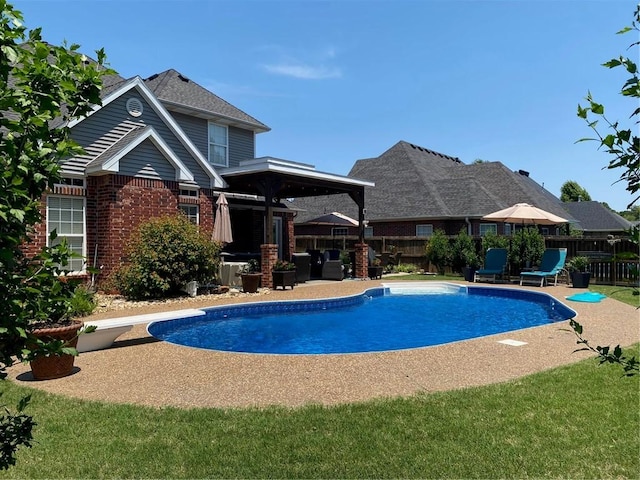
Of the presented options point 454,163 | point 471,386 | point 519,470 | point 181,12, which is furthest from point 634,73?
point 454,163

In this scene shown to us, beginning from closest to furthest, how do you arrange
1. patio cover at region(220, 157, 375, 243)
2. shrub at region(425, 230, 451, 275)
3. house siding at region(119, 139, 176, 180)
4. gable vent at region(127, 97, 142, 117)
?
house siding at region(119, 139, 176, 180)
gable vent at region(127, 97, 142, 117)
patio cover at region(220, 157, 375, 243)
shrub at region(425, 230, 451, 275)

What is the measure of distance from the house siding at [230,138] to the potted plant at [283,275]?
21.0 ft

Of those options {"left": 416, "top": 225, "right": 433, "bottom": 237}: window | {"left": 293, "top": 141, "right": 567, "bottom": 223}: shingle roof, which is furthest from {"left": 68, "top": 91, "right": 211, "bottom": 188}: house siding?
{"left": 416, "top": 225, "right": 433, "bottom": 237}: window

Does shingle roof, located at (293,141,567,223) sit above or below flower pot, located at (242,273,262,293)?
above

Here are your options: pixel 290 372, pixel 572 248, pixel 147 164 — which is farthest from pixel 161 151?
pixel 572 248

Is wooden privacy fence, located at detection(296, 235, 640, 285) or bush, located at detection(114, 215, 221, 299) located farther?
wooden privacy fence, located at detection(296, 235, 640, 285)

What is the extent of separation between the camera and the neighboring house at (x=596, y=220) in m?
40.9

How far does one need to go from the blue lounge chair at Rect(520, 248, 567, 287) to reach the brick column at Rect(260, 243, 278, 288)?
979 centimetres

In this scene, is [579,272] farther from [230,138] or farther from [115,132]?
[115,132]

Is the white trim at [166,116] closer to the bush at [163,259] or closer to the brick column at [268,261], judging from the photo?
the brick column at [268,261]

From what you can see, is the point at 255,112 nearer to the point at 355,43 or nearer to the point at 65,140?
the point at 355,43

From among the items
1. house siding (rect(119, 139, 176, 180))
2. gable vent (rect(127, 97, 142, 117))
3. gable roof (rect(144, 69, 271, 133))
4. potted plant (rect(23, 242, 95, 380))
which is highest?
gable roof (rect(144, 69, 271, 133))

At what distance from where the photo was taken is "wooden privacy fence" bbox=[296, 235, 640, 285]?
59.3ft

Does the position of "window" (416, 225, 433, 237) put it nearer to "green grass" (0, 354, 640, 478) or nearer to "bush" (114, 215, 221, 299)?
"bush" (114, 215, 221, 299)
